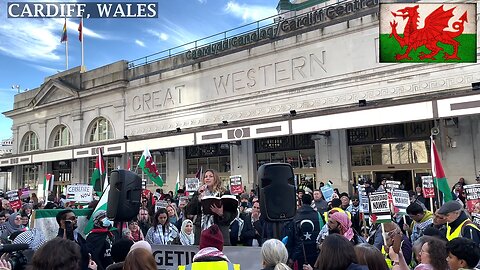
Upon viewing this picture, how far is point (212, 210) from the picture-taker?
229 inches

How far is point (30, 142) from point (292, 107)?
24763 mm

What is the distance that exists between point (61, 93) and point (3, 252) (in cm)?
3077

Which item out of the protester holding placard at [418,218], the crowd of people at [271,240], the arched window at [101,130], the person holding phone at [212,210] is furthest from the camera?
the arched window at [101,130]

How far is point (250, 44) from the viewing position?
71.9 ft

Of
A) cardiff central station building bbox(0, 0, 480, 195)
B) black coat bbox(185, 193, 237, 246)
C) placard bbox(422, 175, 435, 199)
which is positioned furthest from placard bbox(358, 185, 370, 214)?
cardiff central station building bbox(0, 0, 480, 195)

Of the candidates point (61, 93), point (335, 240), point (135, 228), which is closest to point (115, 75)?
point (61, 93)

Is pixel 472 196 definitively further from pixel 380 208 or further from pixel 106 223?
pixel 106 223

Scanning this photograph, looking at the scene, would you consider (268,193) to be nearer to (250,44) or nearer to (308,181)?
(308,181)

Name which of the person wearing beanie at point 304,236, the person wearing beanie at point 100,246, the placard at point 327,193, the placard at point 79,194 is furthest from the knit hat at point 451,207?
the placard at point 79,194

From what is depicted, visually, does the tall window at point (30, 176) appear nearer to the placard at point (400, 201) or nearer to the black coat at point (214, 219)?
the black coat at point (214, 219)

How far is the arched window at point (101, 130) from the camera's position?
28.9 meters

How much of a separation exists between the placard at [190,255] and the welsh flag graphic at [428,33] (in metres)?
4.49

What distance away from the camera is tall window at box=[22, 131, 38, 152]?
3494 cm

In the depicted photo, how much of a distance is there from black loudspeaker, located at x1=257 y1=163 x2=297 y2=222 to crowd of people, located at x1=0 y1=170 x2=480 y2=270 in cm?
19
